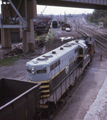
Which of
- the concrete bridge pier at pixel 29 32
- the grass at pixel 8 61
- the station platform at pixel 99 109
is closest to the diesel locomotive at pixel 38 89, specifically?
the station platform at pixel 99 109

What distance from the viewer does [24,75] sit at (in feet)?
55.6

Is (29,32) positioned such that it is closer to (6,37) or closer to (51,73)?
(6,37)

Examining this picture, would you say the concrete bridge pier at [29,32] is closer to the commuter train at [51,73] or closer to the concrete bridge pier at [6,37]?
the concrete bridge pier at [6,37]

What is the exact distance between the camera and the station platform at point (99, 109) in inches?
356

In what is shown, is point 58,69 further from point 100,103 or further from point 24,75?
point 24,75

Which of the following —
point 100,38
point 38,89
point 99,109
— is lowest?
point 99,109

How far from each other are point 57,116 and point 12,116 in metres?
4.45

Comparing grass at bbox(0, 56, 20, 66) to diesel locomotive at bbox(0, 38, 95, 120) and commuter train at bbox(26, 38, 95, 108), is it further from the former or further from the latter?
commuter train at bbox(26, 38, 95, 108)

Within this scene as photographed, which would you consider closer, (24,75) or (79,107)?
(79,107)

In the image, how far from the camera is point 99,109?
979 centimetres

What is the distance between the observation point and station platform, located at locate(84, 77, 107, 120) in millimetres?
9031

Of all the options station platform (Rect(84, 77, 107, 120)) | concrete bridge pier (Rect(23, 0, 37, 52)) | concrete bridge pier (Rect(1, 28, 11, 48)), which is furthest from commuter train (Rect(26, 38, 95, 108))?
concrete bridge pier (Rect(1, 28, 11, 48))

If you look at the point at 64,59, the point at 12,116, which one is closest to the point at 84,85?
the point at 64,59

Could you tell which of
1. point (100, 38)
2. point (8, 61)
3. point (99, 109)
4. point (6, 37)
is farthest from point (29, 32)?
point (99, 109)
